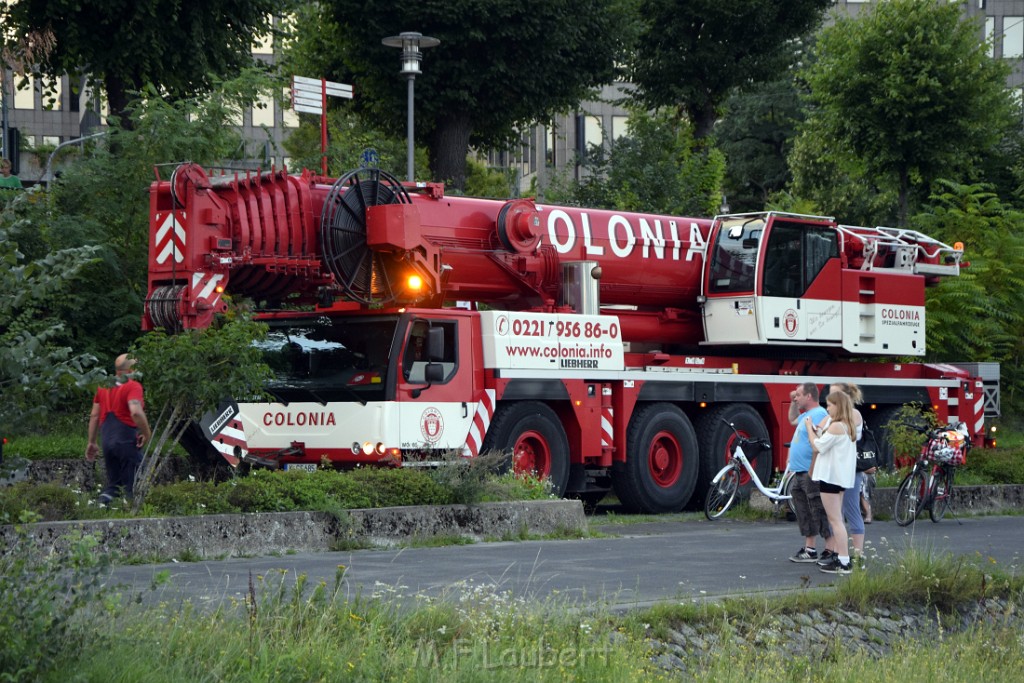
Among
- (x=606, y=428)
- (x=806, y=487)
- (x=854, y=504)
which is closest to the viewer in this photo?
(x=806, y=487)

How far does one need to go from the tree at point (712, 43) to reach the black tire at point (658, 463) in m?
24.8

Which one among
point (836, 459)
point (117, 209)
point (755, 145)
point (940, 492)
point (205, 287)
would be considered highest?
point (755, 145)

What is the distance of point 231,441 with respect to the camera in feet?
62.9

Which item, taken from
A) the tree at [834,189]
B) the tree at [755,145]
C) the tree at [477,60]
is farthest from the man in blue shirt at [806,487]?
the tree at [755,145]

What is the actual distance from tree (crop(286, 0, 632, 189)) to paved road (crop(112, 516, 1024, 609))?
17.9 meters

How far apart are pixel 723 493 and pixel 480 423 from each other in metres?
3.30

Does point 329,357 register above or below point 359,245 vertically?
below

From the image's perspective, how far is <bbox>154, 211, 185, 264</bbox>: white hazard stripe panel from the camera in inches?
709

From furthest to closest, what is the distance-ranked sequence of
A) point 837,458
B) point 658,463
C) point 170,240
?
point 658,463, point 170,240, point 837,458

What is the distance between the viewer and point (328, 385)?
62.5 feet

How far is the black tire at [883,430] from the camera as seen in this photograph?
25.0 m

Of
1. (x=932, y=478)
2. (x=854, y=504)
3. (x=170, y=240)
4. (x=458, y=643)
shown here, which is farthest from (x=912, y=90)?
(x=458, y=643)

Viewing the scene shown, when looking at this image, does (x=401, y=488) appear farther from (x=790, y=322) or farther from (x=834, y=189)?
(x=834, y=189)

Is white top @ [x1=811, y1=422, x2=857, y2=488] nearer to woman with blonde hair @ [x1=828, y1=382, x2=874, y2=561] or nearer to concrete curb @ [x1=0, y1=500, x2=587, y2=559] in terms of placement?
woman with blonde hair @ [x1=828, y1=382, x2=874, y2=561]
